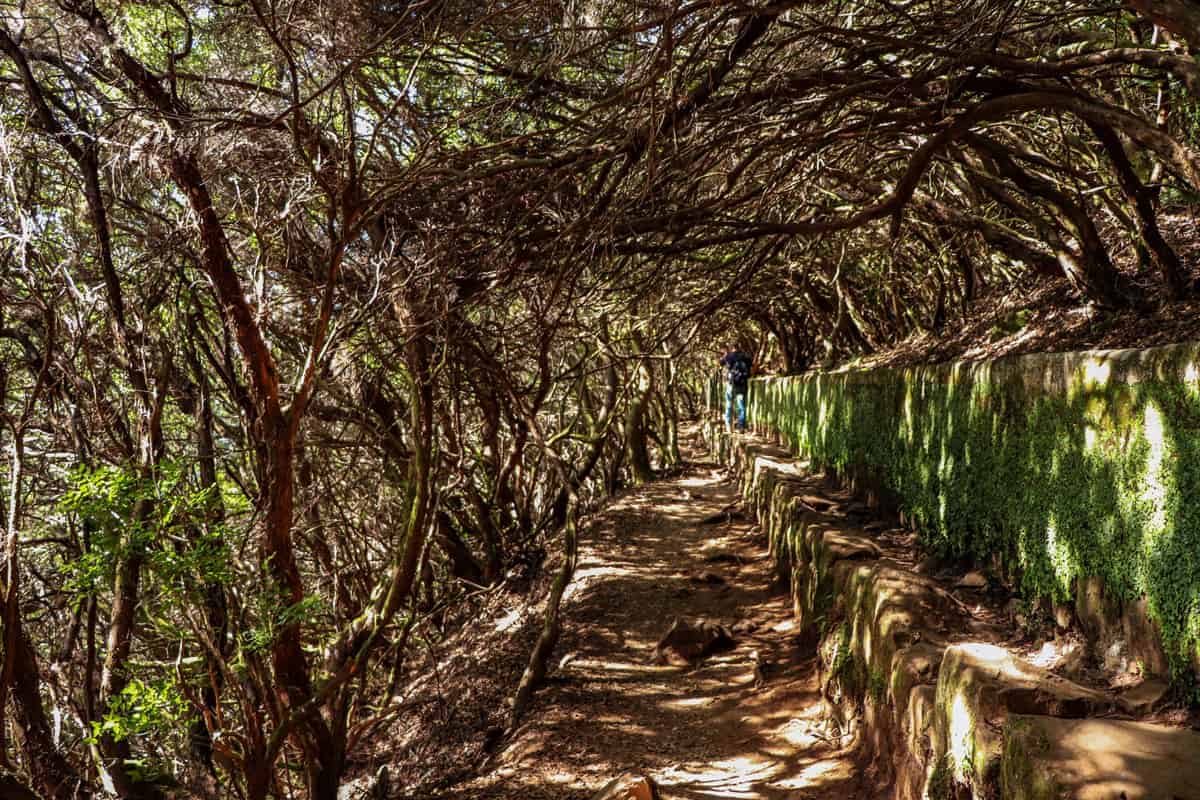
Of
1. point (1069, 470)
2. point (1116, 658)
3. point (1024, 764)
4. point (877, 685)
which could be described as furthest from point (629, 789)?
point (1069, 470)

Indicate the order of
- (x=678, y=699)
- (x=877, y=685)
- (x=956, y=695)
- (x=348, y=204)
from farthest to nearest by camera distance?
1. (x=678, y=699)
2. (x=348, y=204)
3. (x=877, y=685)
4. (x=956, y=695)

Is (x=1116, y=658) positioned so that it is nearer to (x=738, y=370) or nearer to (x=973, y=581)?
(x=973, y=581)

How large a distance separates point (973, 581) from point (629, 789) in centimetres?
247

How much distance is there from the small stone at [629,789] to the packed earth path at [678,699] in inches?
28.4

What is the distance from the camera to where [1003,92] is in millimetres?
4961

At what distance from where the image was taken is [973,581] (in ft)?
17.3

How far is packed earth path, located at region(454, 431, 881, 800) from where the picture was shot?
18.2ft

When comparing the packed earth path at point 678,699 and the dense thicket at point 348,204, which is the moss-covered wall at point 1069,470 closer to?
the dense thicket at point 348,204

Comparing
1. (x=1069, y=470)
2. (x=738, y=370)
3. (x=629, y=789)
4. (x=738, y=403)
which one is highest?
(x=738, y=370)

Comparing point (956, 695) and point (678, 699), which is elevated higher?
point (956, 695)

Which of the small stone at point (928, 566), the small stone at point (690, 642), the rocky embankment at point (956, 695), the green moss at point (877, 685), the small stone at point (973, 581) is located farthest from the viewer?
the small stone at point (690, 642)

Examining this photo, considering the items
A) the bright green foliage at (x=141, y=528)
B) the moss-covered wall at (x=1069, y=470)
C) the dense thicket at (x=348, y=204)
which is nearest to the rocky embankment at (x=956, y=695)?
the moss-covered wall at (x=1069, y=470)

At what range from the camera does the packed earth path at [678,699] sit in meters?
5.55

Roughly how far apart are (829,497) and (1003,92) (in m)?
5.20
